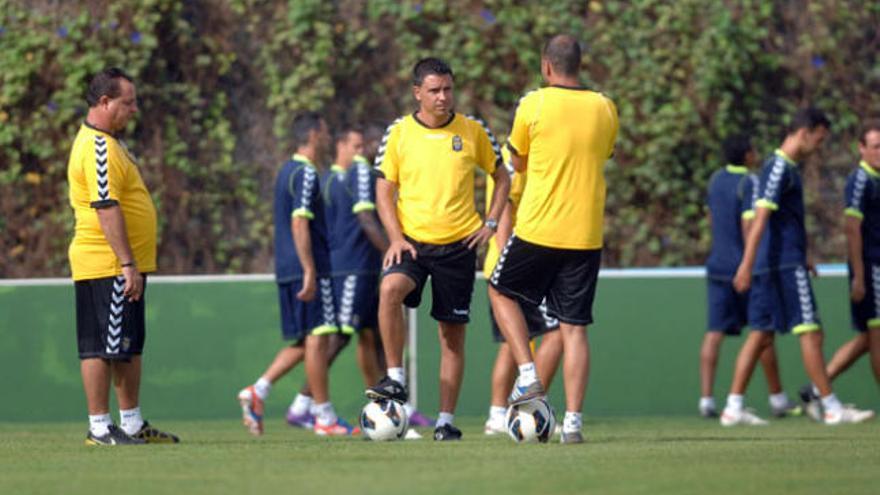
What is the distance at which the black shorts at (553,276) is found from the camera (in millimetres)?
9211

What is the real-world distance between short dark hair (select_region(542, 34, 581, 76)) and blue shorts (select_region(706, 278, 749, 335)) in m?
4.94

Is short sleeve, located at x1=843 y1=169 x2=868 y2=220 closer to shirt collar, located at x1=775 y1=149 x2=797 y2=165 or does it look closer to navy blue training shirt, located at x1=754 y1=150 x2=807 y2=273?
navy blue training shirt, located at x1=754 y1=150 x2=807 y2=273

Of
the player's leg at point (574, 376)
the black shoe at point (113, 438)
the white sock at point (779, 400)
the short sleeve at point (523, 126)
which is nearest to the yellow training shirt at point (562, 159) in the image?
the short sleeve at point (523, 126)

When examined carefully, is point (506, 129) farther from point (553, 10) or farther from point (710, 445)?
point (710, 445)

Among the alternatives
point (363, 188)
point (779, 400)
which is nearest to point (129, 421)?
point (363, 188)

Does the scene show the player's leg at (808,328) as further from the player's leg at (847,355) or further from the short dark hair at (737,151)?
the short dark hair at (737,151)

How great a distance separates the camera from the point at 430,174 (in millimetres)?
10016

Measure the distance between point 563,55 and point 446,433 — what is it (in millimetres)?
2321

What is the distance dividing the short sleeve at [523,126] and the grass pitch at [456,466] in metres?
1.49

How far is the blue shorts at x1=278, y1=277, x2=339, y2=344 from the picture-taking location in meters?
12.0

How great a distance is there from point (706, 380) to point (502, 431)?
3.07 m

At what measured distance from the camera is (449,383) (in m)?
10.3

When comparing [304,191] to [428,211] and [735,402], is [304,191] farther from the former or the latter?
[735,402]

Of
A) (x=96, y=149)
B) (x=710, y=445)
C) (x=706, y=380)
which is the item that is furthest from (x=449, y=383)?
(x=706, y=380)
